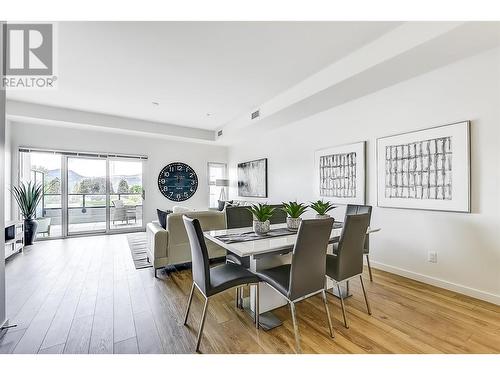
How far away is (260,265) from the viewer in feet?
7.20

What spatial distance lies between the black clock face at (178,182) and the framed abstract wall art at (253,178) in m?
1.47

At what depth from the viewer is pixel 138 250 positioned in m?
4.25

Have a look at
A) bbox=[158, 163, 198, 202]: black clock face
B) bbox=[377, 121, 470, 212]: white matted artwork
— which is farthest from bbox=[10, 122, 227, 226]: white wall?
bbox=[377, 121, 470, 212]: white matted artwork

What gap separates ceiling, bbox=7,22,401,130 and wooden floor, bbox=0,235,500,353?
2.72m

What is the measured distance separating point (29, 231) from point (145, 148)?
296 centimetres

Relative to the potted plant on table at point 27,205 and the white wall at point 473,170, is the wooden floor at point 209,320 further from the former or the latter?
the potted plant on table at point 27,205

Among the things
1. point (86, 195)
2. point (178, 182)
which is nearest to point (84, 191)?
point (86, 195)

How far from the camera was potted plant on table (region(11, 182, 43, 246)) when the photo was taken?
177 inches

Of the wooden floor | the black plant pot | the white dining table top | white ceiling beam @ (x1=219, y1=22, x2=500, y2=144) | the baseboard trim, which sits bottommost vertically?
the wooden floor

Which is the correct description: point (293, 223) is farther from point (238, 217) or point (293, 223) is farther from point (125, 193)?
point (125, 193)

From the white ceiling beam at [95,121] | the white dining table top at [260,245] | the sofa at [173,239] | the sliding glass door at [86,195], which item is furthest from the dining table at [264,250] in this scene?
the sliding glass door at [86,195]

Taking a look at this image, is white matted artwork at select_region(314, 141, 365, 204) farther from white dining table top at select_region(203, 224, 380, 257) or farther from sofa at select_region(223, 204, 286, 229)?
sofa at select_region(223, 204, 286, 229)
